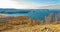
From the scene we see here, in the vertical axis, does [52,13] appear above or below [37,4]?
below

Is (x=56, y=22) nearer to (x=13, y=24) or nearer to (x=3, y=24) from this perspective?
(x=13, y=24)

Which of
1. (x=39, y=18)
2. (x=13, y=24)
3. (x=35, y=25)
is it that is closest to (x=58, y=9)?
(x=39, y=18)

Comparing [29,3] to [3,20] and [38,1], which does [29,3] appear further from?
[3,20]

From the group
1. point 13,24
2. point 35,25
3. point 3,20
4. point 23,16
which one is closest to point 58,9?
point 35,25

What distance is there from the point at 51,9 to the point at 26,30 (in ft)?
1.62

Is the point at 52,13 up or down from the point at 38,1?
down

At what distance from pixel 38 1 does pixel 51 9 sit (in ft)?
0.76

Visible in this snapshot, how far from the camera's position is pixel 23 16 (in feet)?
5.62

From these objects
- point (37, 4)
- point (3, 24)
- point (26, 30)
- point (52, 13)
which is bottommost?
point (26, 30)

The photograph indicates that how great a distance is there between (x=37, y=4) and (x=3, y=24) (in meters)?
0.59

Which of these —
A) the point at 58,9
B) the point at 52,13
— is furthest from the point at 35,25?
the point at 58,9

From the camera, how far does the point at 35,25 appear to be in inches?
68.0

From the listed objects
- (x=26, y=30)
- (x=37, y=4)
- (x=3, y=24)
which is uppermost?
(x=37, y=4)

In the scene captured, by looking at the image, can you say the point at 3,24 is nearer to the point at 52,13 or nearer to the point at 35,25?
the point at 35,25
